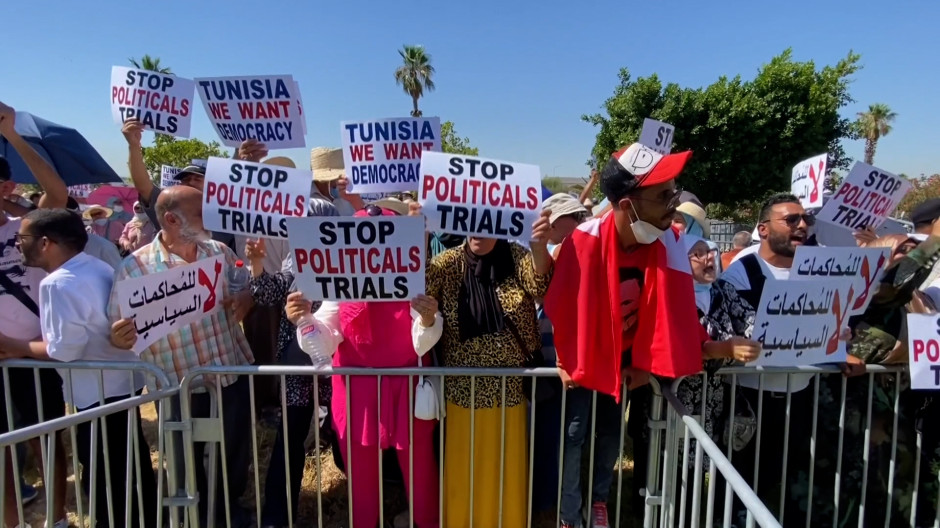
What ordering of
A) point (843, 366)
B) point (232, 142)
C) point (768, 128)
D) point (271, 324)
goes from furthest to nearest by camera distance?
point (768, 128), point (232, 142), point (271, 324), point (843, 366)

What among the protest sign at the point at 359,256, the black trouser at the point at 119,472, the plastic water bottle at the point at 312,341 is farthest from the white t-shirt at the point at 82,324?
the protest sign at the point at 359,256

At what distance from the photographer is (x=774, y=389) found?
297cm

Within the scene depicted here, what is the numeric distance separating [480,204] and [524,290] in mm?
533

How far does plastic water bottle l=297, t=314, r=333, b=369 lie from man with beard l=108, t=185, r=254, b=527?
49cm

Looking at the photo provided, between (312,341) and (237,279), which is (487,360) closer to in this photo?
(312,341)

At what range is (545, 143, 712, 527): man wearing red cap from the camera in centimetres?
245

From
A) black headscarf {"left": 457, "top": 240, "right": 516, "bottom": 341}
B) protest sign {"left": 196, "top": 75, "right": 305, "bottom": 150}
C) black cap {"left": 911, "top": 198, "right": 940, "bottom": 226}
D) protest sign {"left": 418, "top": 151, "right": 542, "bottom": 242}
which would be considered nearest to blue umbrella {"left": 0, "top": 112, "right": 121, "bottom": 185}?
protest sign {"left": 196, "top": 75, "right": 305, "bottom": 150}

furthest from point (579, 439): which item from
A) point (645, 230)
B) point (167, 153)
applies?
point (167, 153)

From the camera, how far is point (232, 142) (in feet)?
13.9

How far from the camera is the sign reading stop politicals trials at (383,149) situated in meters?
4.00

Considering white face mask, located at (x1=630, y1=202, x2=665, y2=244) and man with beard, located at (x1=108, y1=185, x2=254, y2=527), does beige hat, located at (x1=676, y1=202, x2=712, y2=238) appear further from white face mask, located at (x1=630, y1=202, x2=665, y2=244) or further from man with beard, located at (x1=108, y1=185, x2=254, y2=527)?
man with beard, located at (x1=108, y1=185, x2=254, y2=527)

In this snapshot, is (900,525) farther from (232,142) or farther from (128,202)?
(128,202)

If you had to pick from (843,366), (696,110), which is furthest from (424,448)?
(696,110)

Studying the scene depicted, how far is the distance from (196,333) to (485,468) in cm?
177
